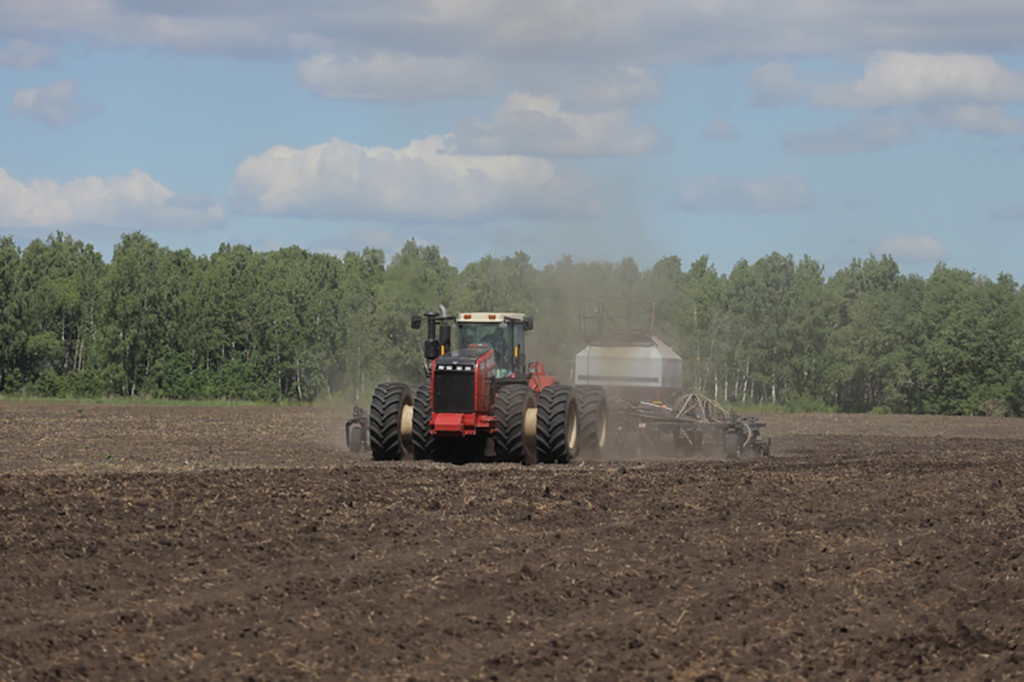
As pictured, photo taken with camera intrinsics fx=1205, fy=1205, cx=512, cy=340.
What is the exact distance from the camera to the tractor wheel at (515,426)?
22.5 meters

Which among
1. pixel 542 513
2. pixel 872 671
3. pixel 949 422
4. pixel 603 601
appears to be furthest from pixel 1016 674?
pixel 949 422

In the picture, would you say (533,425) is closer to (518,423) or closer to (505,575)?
(518,423)

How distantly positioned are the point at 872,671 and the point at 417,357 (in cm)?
7211

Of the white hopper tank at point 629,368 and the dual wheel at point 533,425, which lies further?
the white hopper tank at point 629,368

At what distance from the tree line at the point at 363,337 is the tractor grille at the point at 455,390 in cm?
4682

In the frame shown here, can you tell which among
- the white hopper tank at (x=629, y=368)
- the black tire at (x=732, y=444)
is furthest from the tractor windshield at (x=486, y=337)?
the white hopper tank at (x=629, y=368)

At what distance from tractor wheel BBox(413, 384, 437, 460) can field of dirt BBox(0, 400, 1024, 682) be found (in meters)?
2.41

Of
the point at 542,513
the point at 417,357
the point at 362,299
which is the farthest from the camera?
the point at 362,299

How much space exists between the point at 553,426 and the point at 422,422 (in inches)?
104

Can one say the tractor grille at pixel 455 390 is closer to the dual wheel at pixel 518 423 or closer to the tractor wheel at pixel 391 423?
the dual wheel at pixel 518 423

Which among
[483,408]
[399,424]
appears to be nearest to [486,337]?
[483,408]

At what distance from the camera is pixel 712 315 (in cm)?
9156

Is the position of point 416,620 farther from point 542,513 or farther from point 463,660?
point 542,513

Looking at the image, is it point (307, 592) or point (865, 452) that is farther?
point (865, 452)
